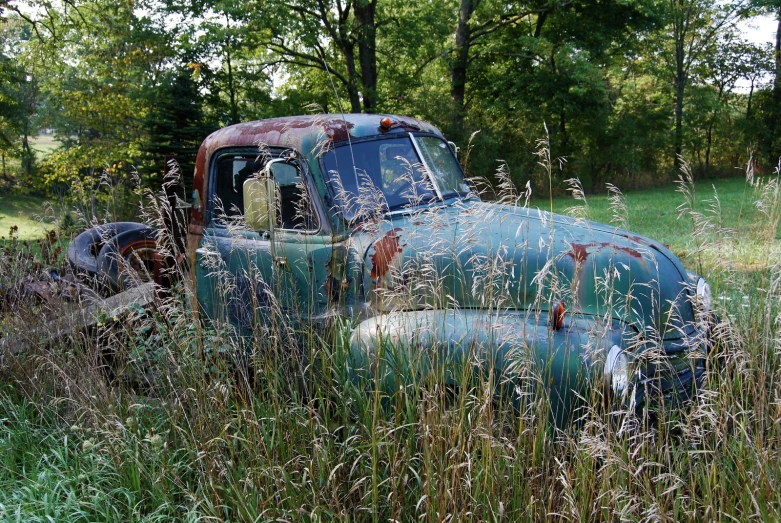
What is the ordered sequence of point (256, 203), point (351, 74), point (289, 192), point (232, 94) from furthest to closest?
point (351, 74) < point (232, 94) < point (289, 192) < point (256, 203)

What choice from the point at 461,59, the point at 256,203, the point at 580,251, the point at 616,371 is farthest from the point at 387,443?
the point at 461,59

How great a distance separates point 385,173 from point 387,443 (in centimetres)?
208

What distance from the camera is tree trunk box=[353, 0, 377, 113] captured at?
1983cm

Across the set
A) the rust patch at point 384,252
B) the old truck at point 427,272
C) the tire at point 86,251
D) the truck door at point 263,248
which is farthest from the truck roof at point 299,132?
the tire at point 86,251

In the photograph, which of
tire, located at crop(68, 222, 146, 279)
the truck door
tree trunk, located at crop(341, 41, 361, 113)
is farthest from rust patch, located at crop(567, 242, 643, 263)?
tree trunk, located at crop(341, 41, 361, 113)

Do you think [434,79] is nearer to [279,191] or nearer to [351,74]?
[351,74]

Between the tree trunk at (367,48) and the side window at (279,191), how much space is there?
52.2ft

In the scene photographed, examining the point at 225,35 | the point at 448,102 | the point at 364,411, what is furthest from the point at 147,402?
the point at 448,102

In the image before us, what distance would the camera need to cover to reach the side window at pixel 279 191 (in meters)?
4.03

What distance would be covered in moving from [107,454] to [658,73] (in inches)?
1026

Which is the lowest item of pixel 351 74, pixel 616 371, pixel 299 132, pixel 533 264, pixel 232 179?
pixel 616 371

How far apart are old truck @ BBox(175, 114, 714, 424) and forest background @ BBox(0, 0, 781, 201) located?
40.4ft

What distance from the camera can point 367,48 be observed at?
20500 mm

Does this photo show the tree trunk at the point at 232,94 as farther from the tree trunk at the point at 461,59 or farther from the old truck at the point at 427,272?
the old truck at the point at 427,272
